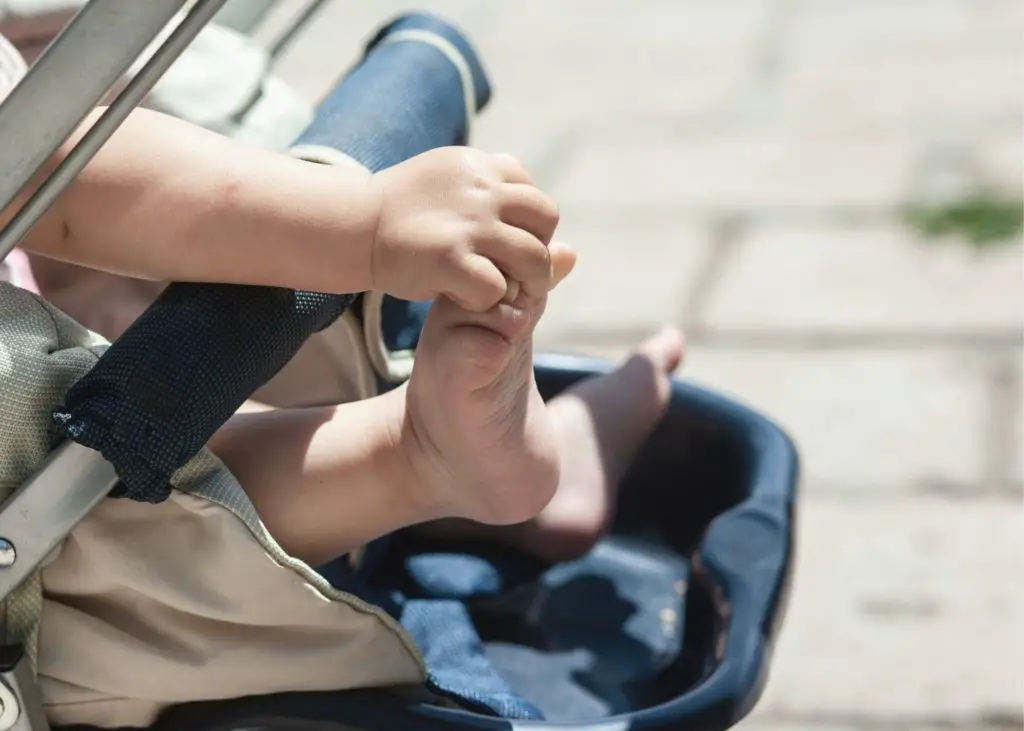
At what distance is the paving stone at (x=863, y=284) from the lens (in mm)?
1832

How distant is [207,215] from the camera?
67 cm

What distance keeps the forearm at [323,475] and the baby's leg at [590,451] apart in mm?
188

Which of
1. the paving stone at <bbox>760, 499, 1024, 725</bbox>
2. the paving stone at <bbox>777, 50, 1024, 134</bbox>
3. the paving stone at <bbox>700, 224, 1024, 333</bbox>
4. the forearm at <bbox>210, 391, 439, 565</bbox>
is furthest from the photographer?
the paving stone at <bbox>777, 50, 1024, 134</bbox>

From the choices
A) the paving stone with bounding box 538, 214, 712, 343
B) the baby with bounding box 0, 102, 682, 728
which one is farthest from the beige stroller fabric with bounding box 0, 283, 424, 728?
the paving stone with bounding box 538, 214, 712, 343

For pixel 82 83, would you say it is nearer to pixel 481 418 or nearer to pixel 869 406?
pixel 481 418

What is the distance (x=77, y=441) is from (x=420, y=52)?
14.8 inches

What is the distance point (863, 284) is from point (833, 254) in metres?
0.09

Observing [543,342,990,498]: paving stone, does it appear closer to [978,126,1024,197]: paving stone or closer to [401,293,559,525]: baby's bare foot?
[978,126,1024,197]: paving stone

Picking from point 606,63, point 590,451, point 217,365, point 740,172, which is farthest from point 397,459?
point 606,63

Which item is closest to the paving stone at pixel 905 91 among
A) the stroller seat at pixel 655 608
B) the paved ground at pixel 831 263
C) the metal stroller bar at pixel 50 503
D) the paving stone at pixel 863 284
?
the paved ground at pixel 831 263

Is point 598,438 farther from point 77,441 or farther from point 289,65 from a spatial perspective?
point 289,65

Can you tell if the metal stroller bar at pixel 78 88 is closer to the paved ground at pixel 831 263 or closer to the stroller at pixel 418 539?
the stroller at pixel 418 539

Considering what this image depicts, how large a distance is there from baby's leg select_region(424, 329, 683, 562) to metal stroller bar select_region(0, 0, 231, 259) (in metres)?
0.45

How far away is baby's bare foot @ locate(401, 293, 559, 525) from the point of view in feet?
2.31
